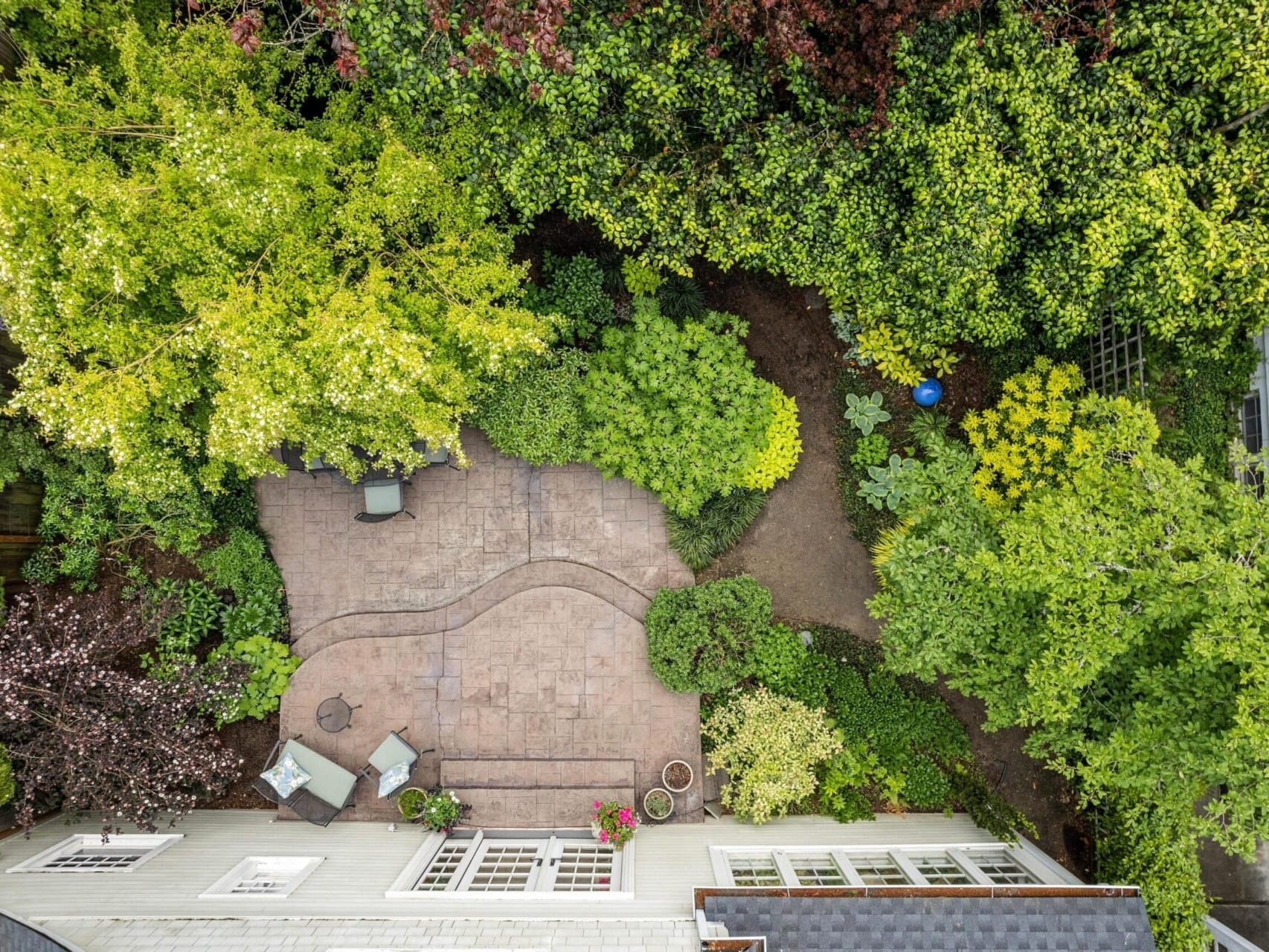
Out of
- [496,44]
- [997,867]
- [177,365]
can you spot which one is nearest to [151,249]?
[177,365]

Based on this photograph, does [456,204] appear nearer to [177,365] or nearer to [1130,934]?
[177,365]

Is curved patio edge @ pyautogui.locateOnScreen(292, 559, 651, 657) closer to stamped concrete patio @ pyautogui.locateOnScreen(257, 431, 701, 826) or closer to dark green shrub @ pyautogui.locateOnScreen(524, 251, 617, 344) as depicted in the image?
stamped concrete patio @ pyautogui.locateOnScreen(257, 431, 701, 826)

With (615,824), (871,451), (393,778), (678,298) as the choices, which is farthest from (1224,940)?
(678,298)

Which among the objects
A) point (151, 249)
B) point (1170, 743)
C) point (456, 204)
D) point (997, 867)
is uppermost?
point (456, 204)

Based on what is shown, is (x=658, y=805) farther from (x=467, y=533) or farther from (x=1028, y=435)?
(x=1028, y=435)

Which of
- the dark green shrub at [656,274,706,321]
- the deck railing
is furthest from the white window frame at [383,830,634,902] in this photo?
the dark green shrub at [656,274,706,321]
